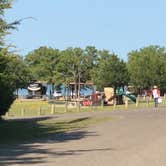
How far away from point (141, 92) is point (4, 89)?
75.0 m

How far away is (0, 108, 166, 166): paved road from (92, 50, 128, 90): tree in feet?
219

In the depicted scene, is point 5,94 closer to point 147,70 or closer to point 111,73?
point 111,73

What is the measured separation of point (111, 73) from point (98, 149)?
256 ft

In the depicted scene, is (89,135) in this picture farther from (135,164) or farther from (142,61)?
(142,61)

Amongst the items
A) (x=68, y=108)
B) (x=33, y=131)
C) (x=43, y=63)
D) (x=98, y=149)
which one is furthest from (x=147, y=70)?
(x=98, y=149)

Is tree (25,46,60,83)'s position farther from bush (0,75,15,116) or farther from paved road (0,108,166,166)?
paved road (0,108,166,166)

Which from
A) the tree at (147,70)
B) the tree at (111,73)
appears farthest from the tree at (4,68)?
the tree at (147,70)

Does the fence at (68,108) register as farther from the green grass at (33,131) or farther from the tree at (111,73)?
the tree at (111,73)

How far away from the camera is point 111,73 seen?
320 ft

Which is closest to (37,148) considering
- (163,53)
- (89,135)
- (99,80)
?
(89,135)

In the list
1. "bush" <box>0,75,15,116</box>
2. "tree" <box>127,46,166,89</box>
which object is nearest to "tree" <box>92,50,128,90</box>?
"tree" <box>127,46,166,89</box>

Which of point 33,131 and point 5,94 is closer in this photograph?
point 33,131

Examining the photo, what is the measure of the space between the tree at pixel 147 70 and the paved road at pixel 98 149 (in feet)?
241

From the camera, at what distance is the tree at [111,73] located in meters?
96.4
